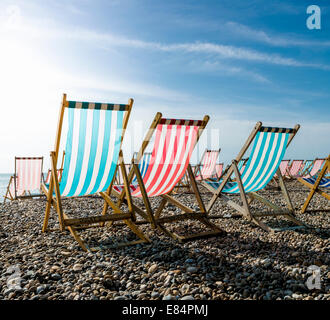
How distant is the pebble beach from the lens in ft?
7.48

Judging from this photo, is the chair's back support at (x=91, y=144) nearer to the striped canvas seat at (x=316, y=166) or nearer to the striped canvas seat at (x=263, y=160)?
the striped canvas seat at (x=263, y=160)

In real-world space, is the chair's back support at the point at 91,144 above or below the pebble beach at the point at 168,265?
above

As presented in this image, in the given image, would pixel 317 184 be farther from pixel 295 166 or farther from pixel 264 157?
pixel 295 166

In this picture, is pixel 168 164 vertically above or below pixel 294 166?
above

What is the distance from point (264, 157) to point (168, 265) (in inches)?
94.8

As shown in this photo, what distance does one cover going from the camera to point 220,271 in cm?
268

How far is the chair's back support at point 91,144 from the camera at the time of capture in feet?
10.9

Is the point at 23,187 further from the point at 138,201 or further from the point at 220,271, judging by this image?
the point at 220,271

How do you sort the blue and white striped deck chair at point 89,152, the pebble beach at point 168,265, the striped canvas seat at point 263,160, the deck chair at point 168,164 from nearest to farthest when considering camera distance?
the pebble beach at point 168,265 → the blue and white striped deck chair at point 89,152 → the deck chair at point 168,164 → the striped canvas seat at point 263,160

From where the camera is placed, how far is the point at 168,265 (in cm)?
283

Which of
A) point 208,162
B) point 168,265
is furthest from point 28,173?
point 168,265

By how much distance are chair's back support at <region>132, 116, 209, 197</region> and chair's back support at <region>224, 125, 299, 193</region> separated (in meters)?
1.05

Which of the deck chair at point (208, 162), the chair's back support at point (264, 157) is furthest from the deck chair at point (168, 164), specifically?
the deck chair at point (208, 162)

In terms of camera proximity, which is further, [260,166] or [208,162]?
[208,162]
